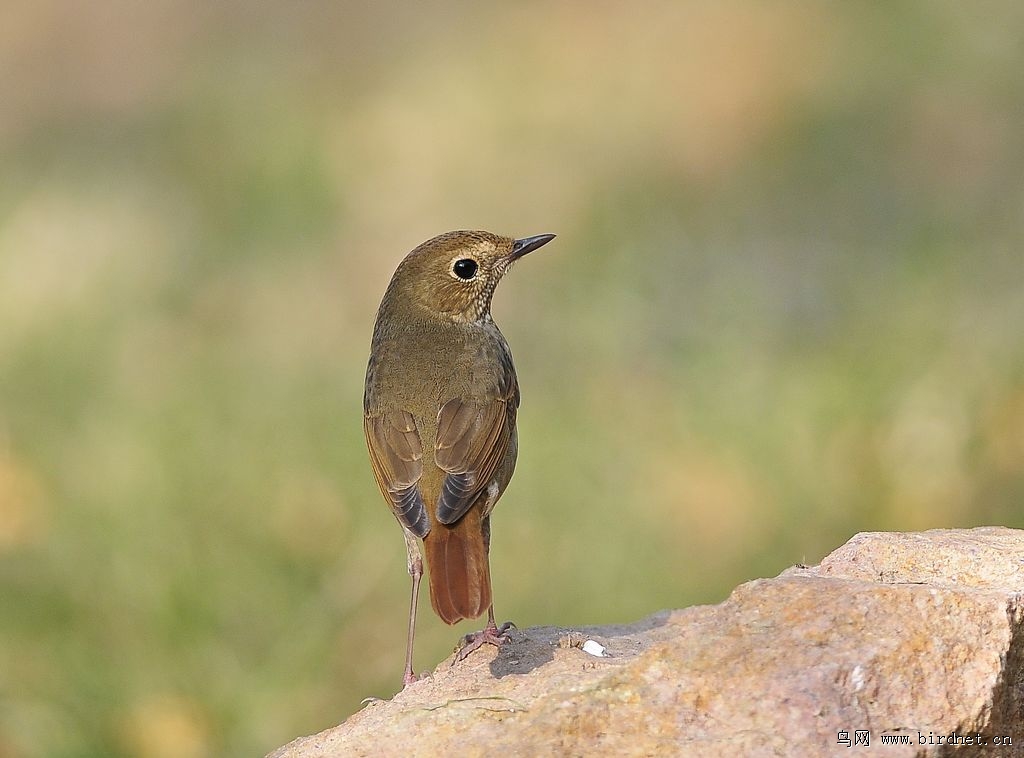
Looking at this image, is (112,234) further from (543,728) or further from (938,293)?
(543,728)

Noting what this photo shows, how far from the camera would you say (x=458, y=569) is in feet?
15.5

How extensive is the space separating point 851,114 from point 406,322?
8069mm

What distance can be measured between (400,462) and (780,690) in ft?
5.59

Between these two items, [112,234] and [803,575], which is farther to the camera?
[112,234]

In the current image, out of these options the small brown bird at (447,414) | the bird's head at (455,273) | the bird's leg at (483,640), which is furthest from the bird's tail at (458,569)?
the bird's head at (455,273)

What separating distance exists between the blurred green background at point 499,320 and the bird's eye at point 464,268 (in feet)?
6.11

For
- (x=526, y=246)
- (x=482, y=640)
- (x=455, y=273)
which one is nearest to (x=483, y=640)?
(x=482, y=640)

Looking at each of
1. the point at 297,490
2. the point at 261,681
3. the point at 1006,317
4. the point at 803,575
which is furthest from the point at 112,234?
the point at 803,575

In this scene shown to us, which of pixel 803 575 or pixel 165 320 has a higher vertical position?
pixel 165 320

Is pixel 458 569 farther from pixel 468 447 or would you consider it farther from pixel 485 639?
pixel 468 447

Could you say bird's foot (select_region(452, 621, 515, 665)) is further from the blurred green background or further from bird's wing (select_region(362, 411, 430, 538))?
the blurred green background

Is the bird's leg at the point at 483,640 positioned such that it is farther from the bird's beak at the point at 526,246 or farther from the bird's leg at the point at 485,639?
the bird's beak at the point at 526,246

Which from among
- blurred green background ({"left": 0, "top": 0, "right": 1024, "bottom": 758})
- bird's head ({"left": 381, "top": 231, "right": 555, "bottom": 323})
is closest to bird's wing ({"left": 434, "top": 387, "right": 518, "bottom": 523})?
bird's head ({"left": 381, "top": 231, "right": 555, "bottom": 323})

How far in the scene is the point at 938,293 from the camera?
8977 mm
